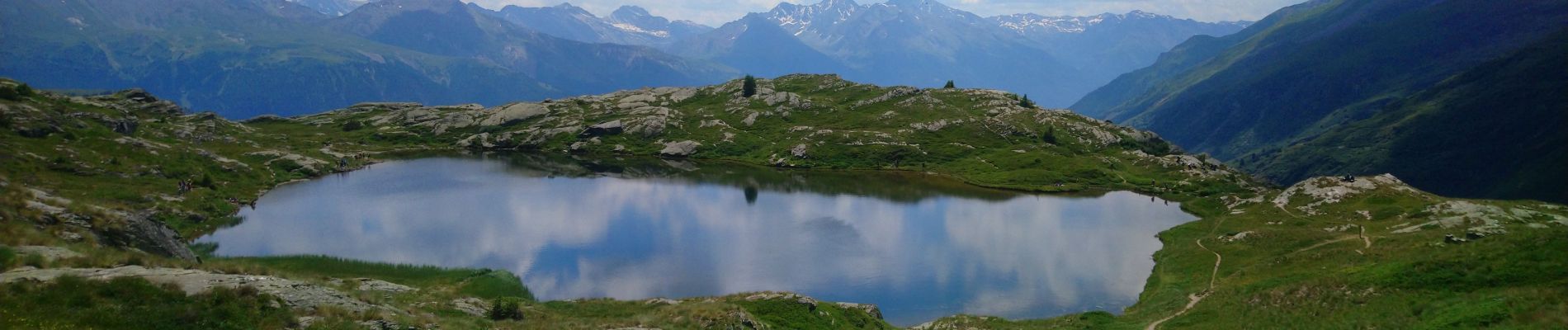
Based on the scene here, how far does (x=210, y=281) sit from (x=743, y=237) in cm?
5882

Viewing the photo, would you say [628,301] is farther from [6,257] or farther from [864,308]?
[6,257]

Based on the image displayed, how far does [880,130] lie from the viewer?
593 feet

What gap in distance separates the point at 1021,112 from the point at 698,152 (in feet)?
301

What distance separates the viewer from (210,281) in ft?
75.9

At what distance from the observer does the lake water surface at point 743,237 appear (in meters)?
60.8

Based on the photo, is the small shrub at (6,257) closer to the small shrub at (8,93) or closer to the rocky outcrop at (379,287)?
the rocky outcrop at (379,287)

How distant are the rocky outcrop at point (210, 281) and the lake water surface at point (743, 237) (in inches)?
1161

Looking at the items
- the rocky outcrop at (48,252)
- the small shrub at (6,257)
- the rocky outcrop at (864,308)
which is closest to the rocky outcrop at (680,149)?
the rocky outcrop at (864,308)

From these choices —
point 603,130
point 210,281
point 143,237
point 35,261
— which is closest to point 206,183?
point 143,237

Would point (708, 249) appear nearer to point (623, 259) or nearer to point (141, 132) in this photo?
point (623, 259)

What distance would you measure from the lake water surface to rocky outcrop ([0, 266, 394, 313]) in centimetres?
2950

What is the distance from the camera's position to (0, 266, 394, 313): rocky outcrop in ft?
69.2

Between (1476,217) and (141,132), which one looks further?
(141,132)

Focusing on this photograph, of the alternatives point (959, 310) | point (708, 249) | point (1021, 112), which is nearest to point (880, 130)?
point (1021, 112)
